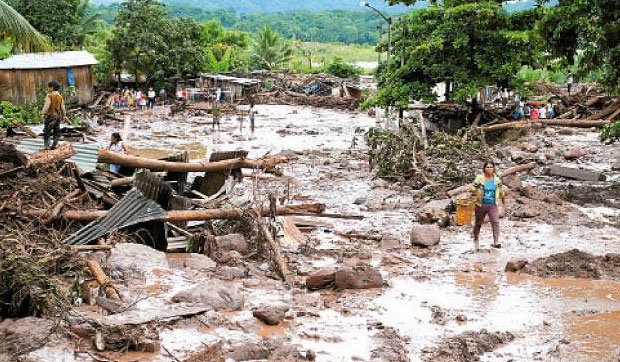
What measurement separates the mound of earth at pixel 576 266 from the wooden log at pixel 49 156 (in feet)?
24.0

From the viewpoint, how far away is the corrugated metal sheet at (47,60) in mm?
33094

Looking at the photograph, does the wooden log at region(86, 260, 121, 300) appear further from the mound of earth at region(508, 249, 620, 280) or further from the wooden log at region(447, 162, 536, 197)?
the wooden log at region(447, 162, 536, 197)

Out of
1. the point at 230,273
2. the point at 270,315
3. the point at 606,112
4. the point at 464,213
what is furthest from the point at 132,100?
the point at 270,315

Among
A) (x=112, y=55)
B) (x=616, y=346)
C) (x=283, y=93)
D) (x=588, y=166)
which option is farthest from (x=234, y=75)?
(x=616, y=346)

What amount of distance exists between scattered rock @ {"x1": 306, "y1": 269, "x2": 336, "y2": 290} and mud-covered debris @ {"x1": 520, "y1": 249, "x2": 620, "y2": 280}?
121 inches

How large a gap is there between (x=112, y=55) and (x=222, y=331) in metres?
36.8

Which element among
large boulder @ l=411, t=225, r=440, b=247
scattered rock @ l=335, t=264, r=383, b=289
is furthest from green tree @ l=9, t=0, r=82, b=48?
scattered rock @ l=335, t=264, r=383, b=289

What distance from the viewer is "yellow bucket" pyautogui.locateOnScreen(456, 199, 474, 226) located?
14.9m

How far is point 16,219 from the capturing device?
10.9m

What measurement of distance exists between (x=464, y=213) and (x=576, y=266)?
11.1ft

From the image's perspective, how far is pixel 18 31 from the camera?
13.4m

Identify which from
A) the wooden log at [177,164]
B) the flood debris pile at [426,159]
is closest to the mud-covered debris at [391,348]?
the wooden log at [177,164]

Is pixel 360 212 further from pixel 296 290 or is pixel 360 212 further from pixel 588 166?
pixel 588 166

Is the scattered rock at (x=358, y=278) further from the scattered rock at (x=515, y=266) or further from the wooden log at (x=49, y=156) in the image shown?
the wooden log at (x=49, y=156)
